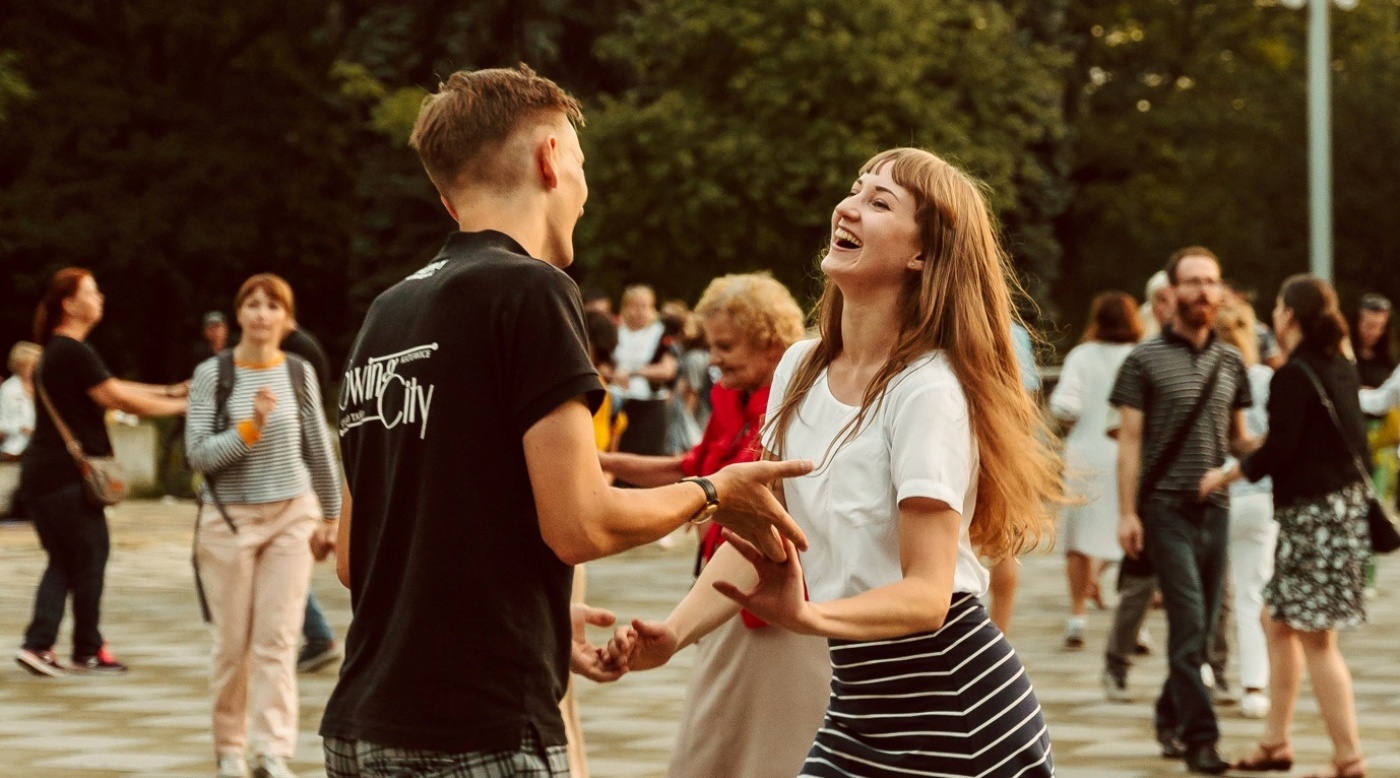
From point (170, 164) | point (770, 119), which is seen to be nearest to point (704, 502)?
point (770, 119)

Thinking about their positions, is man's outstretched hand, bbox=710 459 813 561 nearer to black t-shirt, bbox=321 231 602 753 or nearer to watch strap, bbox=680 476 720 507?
watch strap, bbox=680 476 720 507

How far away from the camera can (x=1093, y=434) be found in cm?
1214

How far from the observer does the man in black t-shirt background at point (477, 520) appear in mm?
3205

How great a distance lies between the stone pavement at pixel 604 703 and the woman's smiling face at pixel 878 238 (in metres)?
4.75

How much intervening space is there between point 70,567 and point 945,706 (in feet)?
29.1

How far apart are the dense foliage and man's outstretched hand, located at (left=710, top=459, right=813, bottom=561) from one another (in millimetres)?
20240

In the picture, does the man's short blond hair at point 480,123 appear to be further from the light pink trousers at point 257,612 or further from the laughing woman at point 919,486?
the light pink trousers at point 257,612

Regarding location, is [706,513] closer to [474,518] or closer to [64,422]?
[474,518]

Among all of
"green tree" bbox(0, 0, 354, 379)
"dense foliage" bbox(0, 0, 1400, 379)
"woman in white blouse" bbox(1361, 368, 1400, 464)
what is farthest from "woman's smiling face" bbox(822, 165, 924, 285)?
"green tree" bbox(0, 0, 354, 379)

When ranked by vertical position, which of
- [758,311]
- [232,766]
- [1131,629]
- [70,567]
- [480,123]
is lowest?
[232,766]

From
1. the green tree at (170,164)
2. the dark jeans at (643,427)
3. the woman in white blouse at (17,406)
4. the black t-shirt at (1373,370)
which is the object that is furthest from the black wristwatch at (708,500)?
the green tree at (170,164)

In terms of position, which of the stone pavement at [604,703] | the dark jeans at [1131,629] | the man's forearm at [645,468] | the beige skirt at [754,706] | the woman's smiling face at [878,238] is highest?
the woman's smiling face at [878,238]

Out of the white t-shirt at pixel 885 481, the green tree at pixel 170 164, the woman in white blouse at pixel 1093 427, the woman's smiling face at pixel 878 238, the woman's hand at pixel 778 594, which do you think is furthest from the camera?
the green tree at pixel 170 164

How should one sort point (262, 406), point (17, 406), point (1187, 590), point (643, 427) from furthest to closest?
point (17, 406)
point (643, 427)
point (1187, 590)
point (262, 406)
